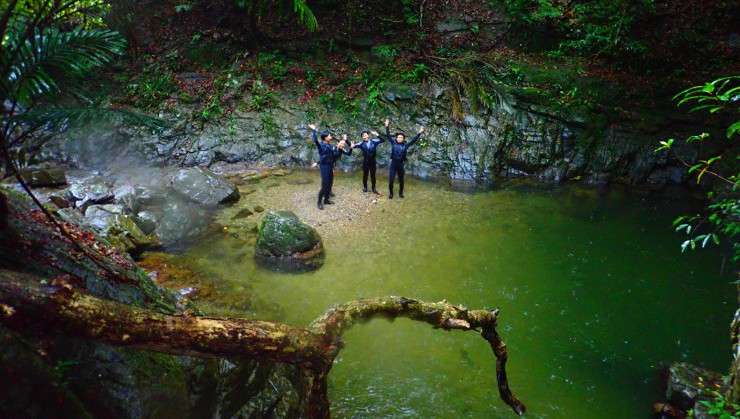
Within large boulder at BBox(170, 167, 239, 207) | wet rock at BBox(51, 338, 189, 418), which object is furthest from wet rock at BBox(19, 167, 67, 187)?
wet rock at BBox(51, 338, 189, 418)

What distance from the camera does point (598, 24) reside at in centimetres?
1389

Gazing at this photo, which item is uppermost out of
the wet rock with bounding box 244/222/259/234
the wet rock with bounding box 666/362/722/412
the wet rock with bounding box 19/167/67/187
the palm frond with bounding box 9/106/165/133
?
the palm frond with bounding box 9/106/165/133

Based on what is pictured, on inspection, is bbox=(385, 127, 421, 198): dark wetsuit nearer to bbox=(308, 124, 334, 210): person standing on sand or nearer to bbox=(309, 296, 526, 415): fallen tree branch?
bbox=(308, 124, 334, 210): person standing on sand

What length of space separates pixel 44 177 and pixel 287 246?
281 inches

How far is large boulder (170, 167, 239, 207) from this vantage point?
Answer: 9.95 m

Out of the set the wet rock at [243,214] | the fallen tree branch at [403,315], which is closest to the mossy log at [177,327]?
the fallen tree branch at [403,315]

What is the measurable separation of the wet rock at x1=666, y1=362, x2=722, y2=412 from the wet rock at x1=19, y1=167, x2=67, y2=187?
520 inches

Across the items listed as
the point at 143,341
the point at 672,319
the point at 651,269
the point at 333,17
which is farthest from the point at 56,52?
the point at 333,17

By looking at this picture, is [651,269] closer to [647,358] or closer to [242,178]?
[647,358]

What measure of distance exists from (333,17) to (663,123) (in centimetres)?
1161

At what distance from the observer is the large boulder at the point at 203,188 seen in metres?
9.95

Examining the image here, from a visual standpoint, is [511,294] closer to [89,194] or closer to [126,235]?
[126,235]

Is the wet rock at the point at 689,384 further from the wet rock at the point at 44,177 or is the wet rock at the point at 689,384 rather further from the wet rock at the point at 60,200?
the wet rock at the point at 44,177

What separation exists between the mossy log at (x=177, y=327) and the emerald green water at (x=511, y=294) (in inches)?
87.4
